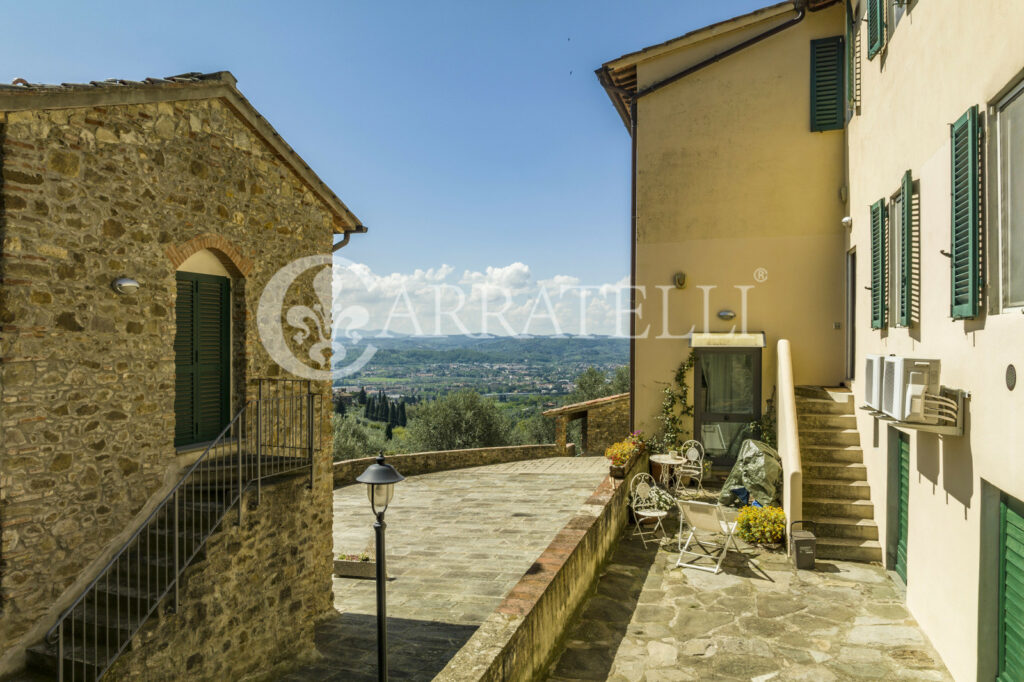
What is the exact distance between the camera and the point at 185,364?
6258mm

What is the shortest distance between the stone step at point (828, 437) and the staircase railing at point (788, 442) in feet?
0.96

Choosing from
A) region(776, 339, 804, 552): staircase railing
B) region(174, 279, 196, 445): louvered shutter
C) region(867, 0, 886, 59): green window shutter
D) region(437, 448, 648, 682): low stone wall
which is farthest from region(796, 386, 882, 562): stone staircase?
region(174, 279, 196, 445): louvered shutter

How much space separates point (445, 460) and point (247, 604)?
Result: 38.1 feet

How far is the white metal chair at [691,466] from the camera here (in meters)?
10.4

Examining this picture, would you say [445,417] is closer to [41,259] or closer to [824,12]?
[824,12]

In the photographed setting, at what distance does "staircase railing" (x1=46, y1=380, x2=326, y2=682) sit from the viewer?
472cm

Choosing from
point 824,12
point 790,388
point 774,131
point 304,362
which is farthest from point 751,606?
point 824,12

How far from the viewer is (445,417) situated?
96.9 ft

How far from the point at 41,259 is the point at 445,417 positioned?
2514cm

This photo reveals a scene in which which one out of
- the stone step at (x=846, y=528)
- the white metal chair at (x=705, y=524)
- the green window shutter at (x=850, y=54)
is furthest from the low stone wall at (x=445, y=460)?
the green window shutter at (x=850, y=54)

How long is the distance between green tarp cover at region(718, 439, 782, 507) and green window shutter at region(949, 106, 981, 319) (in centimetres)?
491

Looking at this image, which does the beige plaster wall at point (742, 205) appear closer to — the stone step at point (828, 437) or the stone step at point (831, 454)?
the stone step at point (828, 437)

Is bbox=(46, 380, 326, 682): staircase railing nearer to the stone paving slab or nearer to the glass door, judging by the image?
the stone paving slab

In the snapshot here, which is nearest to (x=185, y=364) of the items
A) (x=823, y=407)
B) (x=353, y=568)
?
(x=353, y=568)
